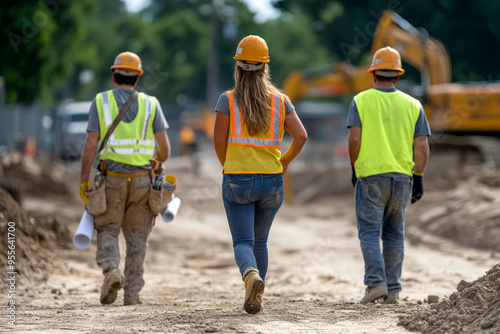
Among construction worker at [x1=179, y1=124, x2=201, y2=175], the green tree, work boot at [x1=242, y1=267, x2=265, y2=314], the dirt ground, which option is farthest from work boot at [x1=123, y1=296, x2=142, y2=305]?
construction worker at [x1=179, y1=124, x2=201, y2=175]

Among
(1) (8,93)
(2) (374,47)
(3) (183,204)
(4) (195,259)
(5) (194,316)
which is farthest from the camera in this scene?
(1) (8,93)

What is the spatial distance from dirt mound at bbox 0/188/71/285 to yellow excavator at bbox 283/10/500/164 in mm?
11325

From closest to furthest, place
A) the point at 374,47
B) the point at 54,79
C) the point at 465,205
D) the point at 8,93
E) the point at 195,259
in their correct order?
the point at 195,259 → the point at 465,205 → the point at 374,47 → the point at 8,93 → the point at 54,79

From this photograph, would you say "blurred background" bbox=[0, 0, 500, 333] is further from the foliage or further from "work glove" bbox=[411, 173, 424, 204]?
"work glove" bbox=[411, 173, 424, 204]

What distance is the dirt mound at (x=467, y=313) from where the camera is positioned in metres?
4.50

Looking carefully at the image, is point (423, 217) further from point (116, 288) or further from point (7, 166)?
point (7, 166)

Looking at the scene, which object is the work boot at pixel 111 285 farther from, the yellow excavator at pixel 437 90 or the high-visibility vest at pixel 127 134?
the yellow excavator at pixel 437 90

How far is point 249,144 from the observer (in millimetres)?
5516

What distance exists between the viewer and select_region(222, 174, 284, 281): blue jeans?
18.0 ft

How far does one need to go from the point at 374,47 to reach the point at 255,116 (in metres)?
14.6

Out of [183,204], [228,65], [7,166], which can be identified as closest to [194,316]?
[183,204]

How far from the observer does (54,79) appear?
1154 inches

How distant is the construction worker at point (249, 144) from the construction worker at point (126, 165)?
116 cm

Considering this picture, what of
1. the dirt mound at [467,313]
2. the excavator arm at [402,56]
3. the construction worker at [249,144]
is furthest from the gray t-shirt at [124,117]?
the excavator arm at [402,56]
